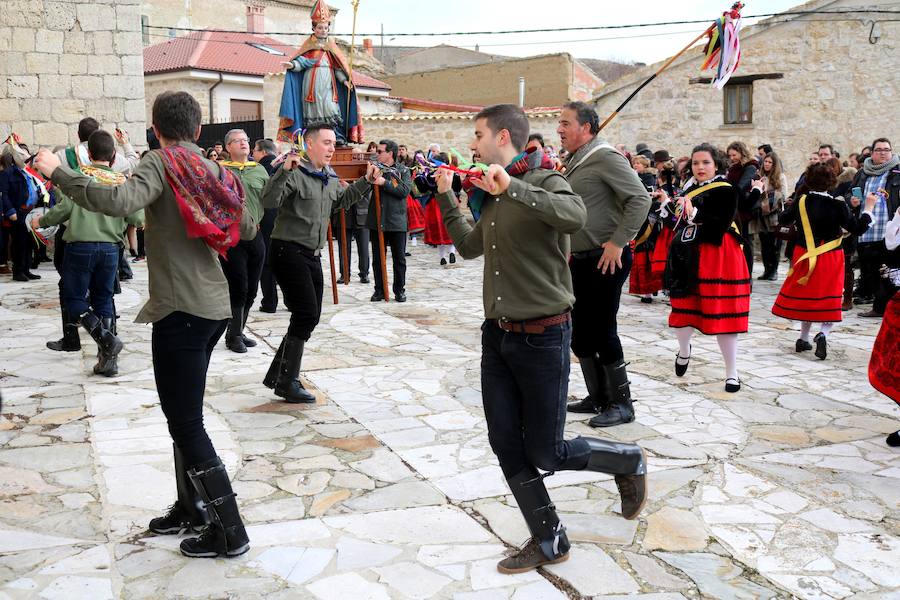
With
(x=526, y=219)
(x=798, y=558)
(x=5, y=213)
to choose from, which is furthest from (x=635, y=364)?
(x=5, y=213)

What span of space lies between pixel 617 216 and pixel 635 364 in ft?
7.93

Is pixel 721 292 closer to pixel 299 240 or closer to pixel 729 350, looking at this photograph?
pixel 729 350

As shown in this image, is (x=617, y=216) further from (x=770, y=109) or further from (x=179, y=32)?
(x=179, y=32)

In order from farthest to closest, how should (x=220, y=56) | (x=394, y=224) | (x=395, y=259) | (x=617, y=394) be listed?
(x=220, y=56), (x=394, y=224), (x=395, y=259), (x=617, y=394)

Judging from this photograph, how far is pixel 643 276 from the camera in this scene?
10.6 metres

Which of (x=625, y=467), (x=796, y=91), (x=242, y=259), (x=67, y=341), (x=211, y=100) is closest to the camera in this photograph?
(x=625, y=467)

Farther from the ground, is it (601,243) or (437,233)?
(601,243)

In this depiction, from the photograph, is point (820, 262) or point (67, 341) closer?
point (67, 341)

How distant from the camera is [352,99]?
948cm

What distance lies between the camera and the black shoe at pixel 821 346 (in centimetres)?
775

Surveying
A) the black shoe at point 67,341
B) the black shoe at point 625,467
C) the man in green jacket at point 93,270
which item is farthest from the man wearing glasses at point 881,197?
the black shoe at point 67,341

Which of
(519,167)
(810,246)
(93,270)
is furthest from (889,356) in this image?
(93,270)

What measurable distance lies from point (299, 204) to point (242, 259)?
1.82 m

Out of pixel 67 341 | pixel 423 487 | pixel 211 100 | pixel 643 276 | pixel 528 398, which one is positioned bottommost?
pixel 423 487
